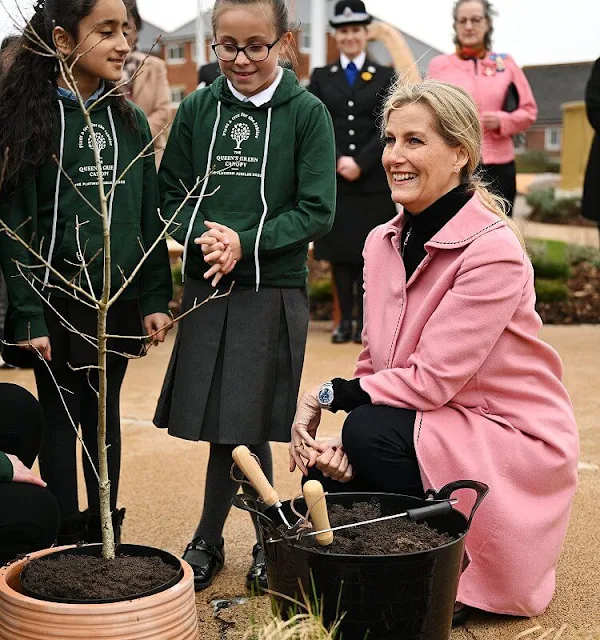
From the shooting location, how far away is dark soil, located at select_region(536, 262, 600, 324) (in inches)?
336

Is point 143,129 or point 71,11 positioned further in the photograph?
point 143,129

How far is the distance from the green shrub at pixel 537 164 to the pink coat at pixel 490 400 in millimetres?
20158

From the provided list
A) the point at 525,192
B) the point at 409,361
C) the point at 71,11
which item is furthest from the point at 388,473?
the point at 525,192

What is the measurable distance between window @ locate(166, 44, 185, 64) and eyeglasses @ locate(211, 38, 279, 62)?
19183 mm

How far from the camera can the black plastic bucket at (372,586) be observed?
2.33m

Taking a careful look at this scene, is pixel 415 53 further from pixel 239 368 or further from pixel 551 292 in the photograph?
pixel 239 368

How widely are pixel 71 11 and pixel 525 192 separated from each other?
1671 centimetres

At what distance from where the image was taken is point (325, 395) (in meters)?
2.99

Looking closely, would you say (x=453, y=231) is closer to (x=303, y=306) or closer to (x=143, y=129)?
(x=303, y=306)

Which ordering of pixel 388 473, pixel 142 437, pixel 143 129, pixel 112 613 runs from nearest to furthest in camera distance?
pixel 112 613 < pixel 388 473 < pixel 143 129 < pixel 142 437

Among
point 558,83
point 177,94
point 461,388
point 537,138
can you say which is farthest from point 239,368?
point 537,138

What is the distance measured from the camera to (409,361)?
294 cm

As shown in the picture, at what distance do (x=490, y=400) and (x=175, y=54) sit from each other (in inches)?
802

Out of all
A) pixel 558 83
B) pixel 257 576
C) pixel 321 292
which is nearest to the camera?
pixel 257 576
